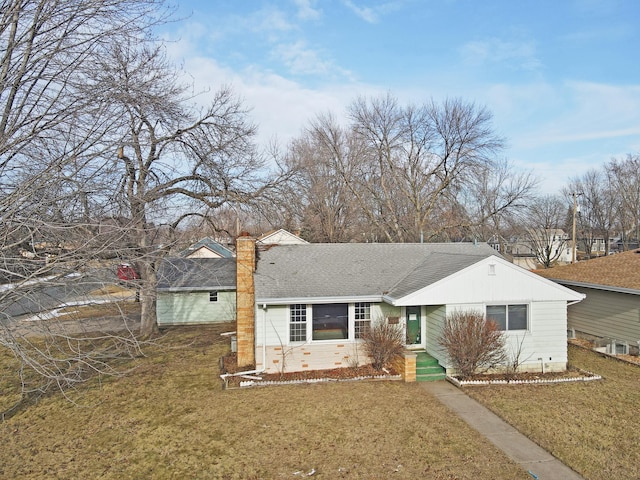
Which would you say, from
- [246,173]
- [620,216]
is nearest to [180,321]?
[246,173]

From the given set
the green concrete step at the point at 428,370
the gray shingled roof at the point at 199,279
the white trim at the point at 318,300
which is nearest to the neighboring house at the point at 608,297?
the green concrete step at the point at 428,370

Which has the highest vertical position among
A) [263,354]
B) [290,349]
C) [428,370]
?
[290,349]

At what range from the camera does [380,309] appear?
13.2 metres

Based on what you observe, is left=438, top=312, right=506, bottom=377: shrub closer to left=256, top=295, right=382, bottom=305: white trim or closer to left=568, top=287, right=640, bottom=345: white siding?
left=256, top=295, right=382, bottom=305: white trim

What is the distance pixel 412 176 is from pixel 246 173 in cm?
2287

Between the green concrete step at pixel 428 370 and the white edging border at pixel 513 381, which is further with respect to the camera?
the green concrete step at pixel 428 370

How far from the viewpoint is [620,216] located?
4441 cm

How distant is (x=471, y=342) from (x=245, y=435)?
21.2 ft

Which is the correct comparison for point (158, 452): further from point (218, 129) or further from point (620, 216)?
point (620, 216)

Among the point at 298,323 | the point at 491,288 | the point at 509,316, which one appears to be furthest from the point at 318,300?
the point at 509,316

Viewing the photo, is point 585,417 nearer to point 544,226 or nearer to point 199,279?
point 199,279

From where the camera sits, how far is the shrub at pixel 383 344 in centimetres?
1216

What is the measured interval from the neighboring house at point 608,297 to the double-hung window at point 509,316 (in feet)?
15.1

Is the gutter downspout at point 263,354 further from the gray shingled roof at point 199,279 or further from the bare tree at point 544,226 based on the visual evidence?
the bare tree at point 544,226
